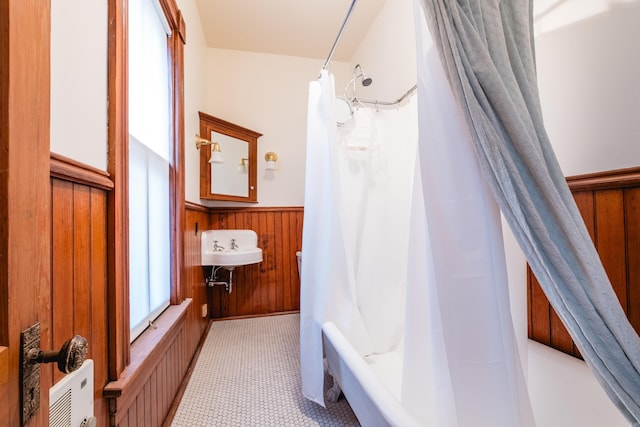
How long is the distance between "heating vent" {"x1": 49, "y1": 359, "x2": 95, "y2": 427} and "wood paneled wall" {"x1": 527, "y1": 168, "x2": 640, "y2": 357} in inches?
62.0

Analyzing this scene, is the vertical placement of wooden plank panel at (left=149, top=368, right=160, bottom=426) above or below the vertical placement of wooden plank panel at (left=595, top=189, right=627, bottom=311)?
below

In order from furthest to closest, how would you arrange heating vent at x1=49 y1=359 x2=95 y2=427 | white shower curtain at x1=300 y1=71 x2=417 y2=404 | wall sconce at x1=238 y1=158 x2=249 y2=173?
wall sconce at x1=238 y1=158 x2=249 y2=173 → white shower curtain at x1=300 y1=71 x2=417 y2=404 → heating vent at x1=49 y1=359 x2=95 y2=427

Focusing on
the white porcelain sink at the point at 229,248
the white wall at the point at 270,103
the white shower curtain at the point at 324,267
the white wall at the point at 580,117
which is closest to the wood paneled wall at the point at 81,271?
the white shower curtain at the point at 324,267

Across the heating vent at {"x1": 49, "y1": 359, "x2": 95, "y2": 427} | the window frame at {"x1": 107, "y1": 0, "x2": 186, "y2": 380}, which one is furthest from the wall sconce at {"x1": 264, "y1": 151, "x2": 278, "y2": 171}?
the heating vent at {"x1": 49, "y1": 359, "x2": 95, "y2": 427}

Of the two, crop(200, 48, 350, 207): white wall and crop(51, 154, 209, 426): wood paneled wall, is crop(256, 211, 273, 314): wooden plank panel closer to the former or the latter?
crop(200, 48, 350, 207): white wall

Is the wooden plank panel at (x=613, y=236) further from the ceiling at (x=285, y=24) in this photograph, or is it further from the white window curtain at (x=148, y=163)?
the ceiling at (x=285, y=24)

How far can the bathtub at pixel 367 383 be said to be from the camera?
738mm

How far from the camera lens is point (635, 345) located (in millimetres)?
604

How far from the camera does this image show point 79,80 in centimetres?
74

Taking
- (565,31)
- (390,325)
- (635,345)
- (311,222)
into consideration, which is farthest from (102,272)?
(565,31)

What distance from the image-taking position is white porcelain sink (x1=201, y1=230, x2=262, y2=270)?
7.52ft

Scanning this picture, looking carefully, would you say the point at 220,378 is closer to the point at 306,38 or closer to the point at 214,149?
the point at 214,149

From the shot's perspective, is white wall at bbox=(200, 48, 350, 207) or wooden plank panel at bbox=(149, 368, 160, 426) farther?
white wall at bbox=(200, 48, 350, 207)

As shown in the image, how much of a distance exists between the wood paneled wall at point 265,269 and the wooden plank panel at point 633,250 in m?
2.43
